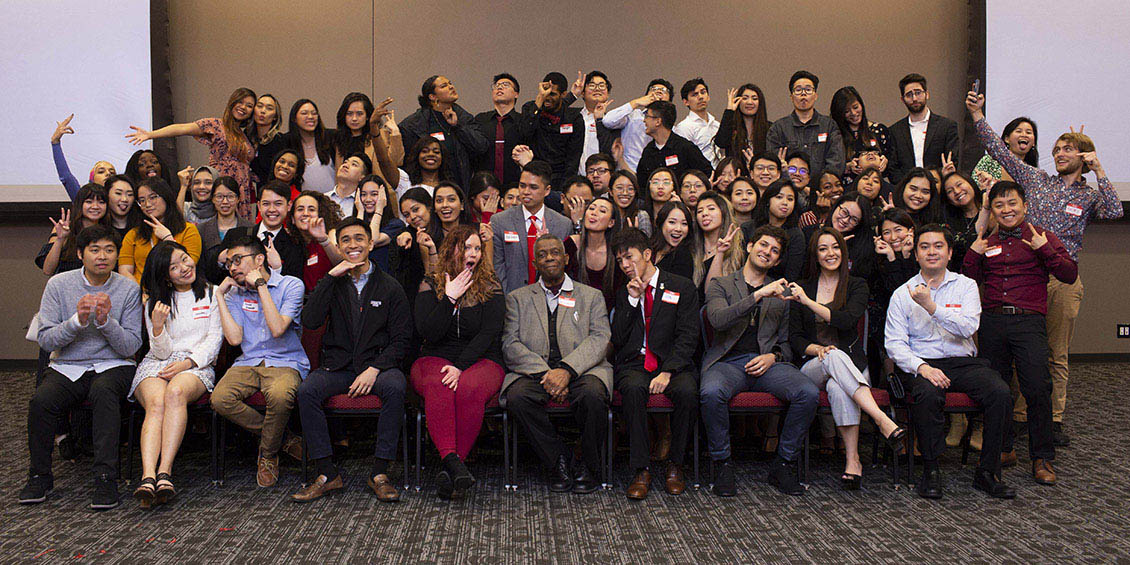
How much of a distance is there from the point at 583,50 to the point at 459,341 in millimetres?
3999

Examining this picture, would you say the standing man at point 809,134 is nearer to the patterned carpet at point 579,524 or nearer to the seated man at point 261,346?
the patterned carpet at point 579,524

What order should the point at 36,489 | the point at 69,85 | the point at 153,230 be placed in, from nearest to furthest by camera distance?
the point at 36,489, the point at 153,230, the point at 69,85

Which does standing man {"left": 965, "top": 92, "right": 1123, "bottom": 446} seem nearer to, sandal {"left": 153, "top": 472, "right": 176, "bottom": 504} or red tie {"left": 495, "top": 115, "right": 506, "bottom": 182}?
red tie {"left": 495, "top": 115, "right": 506, "bottom": 182}

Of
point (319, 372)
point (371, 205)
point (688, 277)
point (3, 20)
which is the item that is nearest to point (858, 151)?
point (688, 277)

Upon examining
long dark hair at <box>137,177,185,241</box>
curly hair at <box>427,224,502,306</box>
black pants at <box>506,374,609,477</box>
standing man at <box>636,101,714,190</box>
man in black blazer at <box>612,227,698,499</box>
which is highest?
standing man at <box>636,101,714,190</box>

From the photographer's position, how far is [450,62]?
6.83 m

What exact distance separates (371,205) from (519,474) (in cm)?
172

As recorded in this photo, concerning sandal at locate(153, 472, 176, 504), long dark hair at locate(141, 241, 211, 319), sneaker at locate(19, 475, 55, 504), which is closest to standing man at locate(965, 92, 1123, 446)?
sandal at locate(153, 472, 176, 504)

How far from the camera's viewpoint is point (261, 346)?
3.69 m

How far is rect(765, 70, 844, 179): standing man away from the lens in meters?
5.16

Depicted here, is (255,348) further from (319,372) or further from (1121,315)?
(1121,315)

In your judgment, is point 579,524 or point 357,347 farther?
point 357,347

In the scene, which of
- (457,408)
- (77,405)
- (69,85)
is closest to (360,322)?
(457,408)

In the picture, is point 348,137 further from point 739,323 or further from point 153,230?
point 739,323
